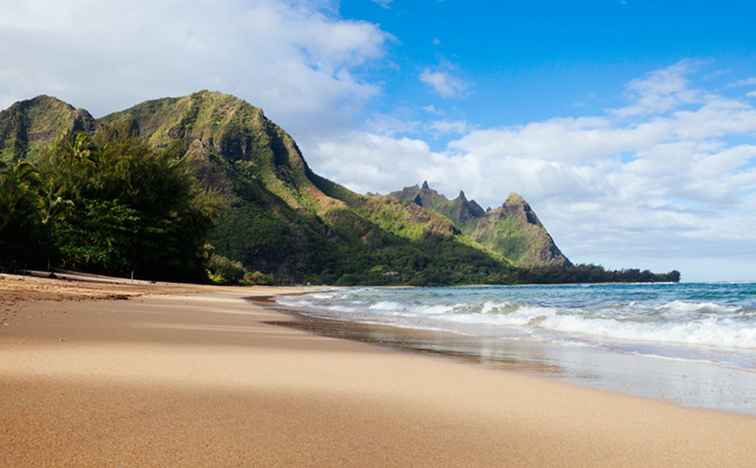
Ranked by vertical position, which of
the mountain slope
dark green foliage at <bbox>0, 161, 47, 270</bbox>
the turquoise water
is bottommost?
the turquoise water

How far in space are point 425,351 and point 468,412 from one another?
4.31 m

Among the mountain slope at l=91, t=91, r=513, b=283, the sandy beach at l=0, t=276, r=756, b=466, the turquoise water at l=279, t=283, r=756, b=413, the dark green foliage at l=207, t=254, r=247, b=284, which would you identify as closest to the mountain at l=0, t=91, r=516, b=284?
the mountain slope at l=91, t=91, r=513, b=283

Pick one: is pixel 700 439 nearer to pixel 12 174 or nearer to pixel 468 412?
pixel 468 412

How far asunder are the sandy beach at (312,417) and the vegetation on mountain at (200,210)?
29768 mm

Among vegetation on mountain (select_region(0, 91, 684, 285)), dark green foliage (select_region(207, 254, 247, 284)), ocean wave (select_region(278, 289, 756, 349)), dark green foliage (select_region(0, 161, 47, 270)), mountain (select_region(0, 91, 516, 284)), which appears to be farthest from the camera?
mountain (select_region(0, 91, 516, 284))

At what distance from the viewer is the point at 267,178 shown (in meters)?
159

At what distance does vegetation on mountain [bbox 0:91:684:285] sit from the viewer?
127ft

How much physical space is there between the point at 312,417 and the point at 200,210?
1913 inches

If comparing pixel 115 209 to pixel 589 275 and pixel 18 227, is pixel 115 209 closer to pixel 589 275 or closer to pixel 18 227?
pixel 18 227

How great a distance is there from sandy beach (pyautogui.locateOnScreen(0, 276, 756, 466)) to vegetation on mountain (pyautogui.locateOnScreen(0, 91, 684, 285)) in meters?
29.8

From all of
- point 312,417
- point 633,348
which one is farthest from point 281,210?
point 312,417

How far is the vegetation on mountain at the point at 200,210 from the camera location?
3881 cm

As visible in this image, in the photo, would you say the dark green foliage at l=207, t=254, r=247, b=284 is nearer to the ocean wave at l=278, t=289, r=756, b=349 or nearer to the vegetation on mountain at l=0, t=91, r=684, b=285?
the vegetation on mountain at l=0, t=91, r=684, b=285

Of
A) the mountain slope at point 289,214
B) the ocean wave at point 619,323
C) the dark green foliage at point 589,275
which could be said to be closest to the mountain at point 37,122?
the mountain slope at point 289,214
